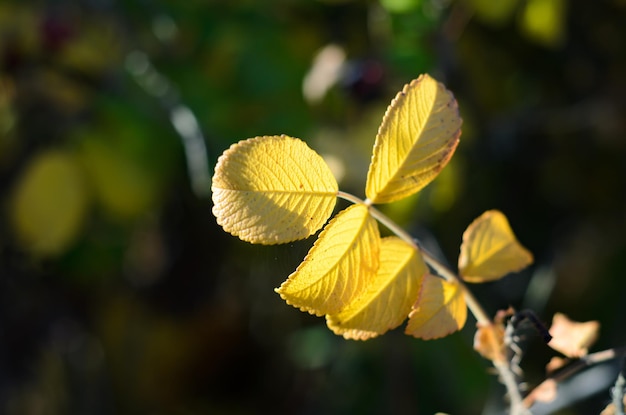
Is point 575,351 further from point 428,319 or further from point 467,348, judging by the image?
point 467,348

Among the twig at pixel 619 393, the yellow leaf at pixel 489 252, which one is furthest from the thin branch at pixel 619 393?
the yellow leaf at pixel 489 252

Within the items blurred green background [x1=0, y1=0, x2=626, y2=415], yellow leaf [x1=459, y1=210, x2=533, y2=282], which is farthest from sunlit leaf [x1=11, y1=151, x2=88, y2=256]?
yellow leaf [x1=459, y1=210, x2=533, y2=282]

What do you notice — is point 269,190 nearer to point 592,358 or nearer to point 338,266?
point 338,266

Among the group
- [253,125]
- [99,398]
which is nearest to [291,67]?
[253,125]

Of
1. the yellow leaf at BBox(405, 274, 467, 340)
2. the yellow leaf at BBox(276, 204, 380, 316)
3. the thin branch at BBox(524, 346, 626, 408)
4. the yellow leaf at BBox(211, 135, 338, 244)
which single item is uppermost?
the yellow leaf at BBox(211, 135, 338, 244)

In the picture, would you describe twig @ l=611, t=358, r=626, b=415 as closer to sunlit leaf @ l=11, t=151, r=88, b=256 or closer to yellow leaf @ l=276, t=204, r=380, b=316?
yellow leaf @ l=276, t=204, r=380, b=316

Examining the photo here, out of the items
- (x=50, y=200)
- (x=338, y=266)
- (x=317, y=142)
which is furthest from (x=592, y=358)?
(x=50, y=200)
